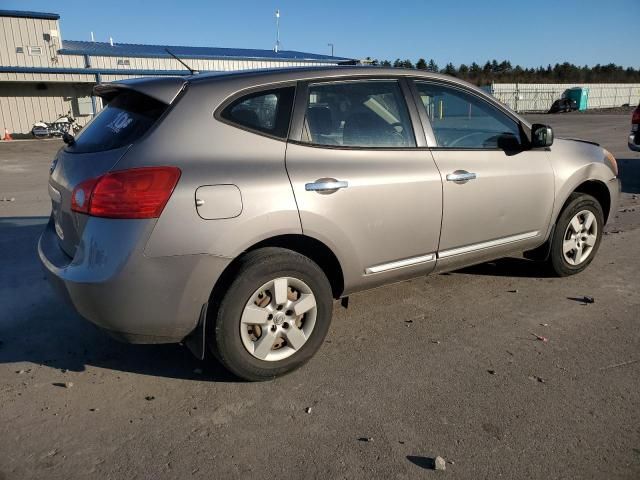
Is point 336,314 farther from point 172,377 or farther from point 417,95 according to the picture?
point 417,95

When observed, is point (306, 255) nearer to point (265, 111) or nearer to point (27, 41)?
point (265, 111)

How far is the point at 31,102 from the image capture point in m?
28.9

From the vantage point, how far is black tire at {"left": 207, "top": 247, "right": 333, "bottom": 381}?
9.43 feet

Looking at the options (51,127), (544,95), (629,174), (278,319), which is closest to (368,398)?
(278,319)

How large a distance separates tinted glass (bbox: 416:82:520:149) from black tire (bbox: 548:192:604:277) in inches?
34.0

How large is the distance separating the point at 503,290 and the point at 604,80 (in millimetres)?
85993

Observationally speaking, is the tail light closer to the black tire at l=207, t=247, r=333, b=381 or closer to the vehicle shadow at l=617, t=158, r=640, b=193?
the black tire at l=207, t=247, r=333, b=381

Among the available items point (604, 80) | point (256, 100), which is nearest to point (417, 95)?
point (256, 100)

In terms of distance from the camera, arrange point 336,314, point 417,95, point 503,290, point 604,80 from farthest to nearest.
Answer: point 604,80, point 503,290, point 336,314, point 417,95

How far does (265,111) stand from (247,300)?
3.60 feet

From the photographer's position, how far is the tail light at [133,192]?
263 centimetres

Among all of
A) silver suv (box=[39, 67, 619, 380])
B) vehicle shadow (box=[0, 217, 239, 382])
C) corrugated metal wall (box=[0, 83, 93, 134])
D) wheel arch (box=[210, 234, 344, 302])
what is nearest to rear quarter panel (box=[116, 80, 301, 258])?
silver suv (box=[39, 67, 619, 380])

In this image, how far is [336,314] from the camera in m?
4.10

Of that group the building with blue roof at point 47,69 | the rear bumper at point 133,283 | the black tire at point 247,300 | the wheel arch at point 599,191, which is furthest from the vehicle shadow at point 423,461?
the building with blue roof at point 47,69
